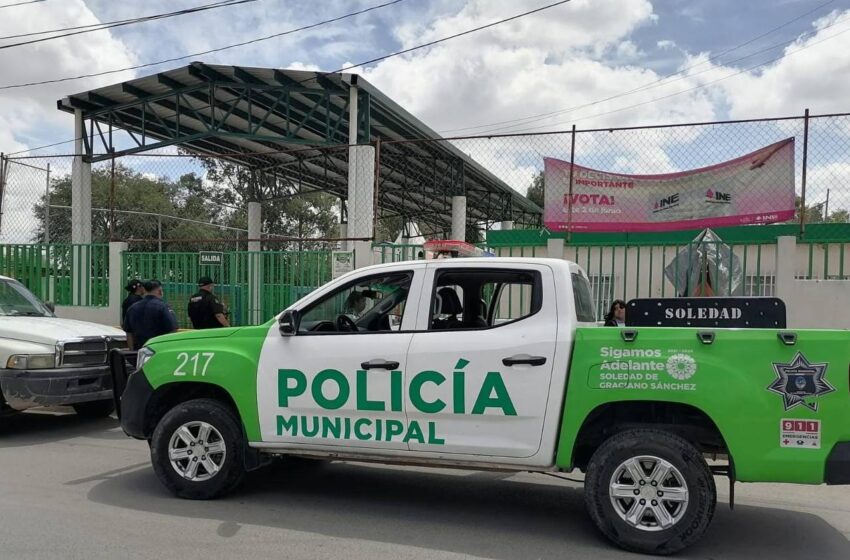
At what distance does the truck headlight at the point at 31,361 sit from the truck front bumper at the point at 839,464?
705 centimetres

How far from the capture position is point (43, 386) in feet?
23.2

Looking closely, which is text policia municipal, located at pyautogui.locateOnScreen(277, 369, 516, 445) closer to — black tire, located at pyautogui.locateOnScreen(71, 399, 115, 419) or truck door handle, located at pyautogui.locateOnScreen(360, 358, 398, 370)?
truck door handle, located at pyautogui.locateOnScreen(360, 358, 398, 370)

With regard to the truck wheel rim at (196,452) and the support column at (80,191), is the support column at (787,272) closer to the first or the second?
the truck wheel rim at (196,452)

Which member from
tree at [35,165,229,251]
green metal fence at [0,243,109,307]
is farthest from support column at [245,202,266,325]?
tree at [35,165,229,251]

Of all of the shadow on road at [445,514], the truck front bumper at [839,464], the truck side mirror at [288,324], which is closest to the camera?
the truck front bumper at [839,464]

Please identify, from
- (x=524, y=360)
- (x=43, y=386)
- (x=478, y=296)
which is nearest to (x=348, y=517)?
(x=524, y=360)

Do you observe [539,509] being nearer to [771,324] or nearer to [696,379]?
[696,379]

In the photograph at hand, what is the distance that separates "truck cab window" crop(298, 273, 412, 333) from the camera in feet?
16.7

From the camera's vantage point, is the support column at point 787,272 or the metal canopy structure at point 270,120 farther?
the metal canopy structure at point 270,120

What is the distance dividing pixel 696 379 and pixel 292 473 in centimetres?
362

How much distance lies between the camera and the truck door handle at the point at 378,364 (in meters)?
4.72

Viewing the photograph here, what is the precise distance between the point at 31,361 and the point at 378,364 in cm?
444

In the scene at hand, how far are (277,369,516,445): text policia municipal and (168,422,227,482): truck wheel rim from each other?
57 centimetres

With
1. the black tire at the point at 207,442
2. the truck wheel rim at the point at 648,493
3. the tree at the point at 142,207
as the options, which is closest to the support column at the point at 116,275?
the black tire at the point at 207,442
